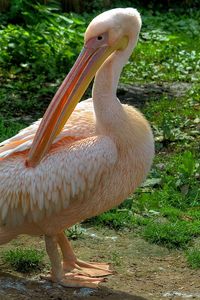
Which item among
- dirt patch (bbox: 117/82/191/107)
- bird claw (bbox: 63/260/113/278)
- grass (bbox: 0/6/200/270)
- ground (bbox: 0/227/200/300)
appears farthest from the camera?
dirt patch (bbox: 117/82/191/107)

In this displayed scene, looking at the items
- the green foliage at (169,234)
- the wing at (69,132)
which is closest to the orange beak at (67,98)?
the wing at (69,132)

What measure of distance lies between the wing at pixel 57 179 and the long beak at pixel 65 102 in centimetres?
8

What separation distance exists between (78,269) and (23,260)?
1.18ft

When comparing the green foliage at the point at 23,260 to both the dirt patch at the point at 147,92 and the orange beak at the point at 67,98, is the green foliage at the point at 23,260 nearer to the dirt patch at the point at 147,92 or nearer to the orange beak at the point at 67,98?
the orange beak at the point at 67,98

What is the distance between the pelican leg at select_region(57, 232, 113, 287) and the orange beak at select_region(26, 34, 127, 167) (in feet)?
2.22

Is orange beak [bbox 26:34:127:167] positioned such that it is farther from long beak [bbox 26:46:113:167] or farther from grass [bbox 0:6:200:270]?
grass [bbox 0:6:200:270]

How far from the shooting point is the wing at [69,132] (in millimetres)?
4480

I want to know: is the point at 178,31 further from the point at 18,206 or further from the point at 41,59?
the point at 18,206

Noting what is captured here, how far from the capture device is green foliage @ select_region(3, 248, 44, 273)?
4738mm

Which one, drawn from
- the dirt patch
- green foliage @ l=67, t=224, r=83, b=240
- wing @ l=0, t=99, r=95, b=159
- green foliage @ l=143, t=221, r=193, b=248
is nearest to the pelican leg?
green foliage @ l=67, t=224, r=83, b=240

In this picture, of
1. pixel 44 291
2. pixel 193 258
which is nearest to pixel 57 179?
pixel 44 291

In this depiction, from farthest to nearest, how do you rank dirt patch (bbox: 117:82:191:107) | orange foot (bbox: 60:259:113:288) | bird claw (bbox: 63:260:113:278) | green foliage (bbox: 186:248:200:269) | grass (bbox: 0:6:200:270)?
dirt patch (bbox: 117:82:191:107)
grass (bbox: 0:6:200:270)
green foliage (bbox: 186:248:200:269)
bird claw (bbox: 63:260:113:278)
orange foot (bbox: 60:259:113:288)

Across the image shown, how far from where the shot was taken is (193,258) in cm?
491

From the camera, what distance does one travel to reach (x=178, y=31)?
1222cm
